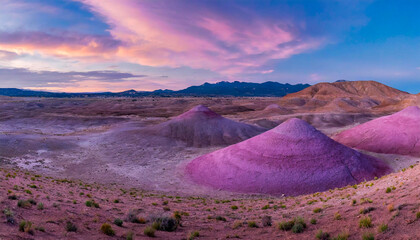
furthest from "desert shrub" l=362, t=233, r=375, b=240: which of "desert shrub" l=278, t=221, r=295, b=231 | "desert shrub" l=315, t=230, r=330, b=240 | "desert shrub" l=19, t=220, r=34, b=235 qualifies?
"desert shrub" l=19, t=220, r=34, b=235

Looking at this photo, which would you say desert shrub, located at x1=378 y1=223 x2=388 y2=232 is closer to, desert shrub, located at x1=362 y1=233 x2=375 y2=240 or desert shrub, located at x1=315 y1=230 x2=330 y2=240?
desert shrub, located at x1=362 y1=233 x2=375 y2=240

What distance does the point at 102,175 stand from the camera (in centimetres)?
3178

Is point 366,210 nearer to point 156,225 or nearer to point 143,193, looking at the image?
point 156,225

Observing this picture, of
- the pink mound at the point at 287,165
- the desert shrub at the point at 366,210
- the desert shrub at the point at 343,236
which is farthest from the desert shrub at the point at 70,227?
the pink mound at the point at 287,165

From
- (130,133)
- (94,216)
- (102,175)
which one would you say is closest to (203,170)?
(102,175)

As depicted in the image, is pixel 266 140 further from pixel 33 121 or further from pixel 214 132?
pixel 33 121

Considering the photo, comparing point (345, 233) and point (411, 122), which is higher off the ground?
point (411, 122)

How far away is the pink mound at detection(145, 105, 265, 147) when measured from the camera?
52.9 metres

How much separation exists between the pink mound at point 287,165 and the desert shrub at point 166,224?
16978 mm

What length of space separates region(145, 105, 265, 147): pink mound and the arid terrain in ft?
0.81

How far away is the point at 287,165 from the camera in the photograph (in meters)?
29.5

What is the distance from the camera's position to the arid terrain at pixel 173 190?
10.1 metres

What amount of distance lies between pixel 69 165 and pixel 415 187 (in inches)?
1471

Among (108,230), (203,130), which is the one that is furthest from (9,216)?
(203,130)
